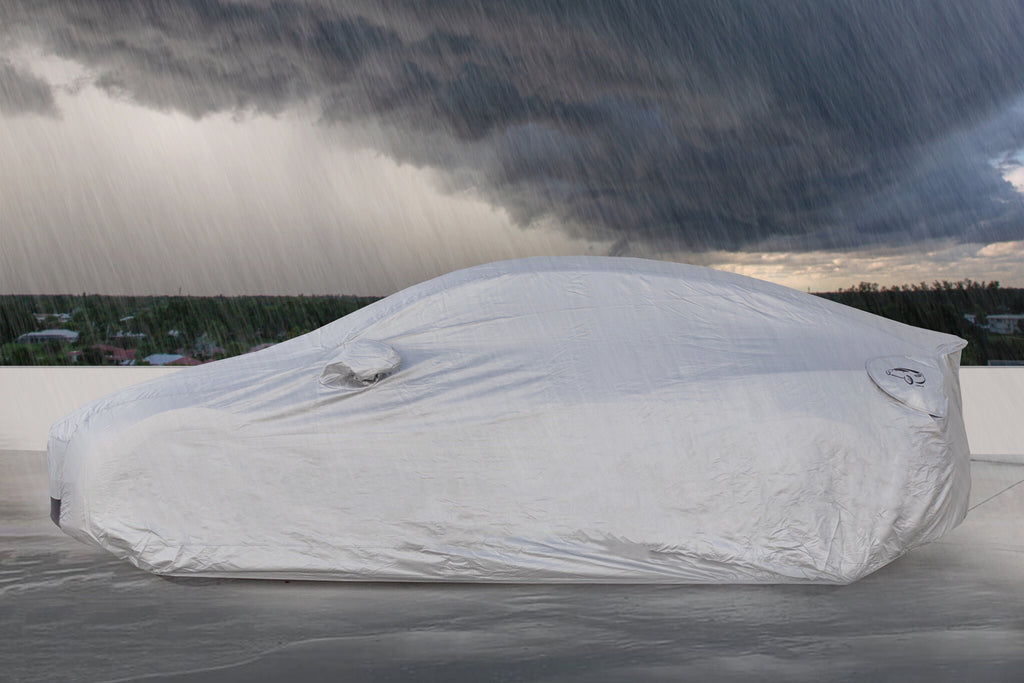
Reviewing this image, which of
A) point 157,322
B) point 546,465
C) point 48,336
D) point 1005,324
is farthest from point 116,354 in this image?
point 1005,324

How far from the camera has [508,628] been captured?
8.52 ft

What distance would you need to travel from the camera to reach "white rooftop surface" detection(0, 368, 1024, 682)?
2.31 meters

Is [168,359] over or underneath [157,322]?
underneath

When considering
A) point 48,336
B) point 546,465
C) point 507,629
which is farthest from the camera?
point 48,336

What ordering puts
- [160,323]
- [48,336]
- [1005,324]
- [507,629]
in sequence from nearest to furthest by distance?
[507,629] < [1005,324] < [48,336] < [160,323]

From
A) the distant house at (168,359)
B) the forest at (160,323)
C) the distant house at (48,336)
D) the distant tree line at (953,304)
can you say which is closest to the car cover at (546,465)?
A: the forest at (160,323)

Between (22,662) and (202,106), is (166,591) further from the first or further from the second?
(202,106)

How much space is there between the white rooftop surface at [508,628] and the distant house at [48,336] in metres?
9.19

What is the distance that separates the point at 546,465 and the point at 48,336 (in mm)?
11091

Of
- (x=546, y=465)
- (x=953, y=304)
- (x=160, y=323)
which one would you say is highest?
(x=160, y=323)

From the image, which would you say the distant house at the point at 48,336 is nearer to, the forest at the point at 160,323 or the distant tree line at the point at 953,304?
the forest at the point at 160,323

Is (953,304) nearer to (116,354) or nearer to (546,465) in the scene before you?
(546,465)

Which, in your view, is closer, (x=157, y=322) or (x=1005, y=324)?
(x=1005, y=324)


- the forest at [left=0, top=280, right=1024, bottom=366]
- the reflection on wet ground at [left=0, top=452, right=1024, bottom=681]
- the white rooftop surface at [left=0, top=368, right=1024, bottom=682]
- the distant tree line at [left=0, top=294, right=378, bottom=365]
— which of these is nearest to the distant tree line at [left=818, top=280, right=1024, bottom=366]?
the forest at [left=0, top=280, right=1024, bottom=366]
